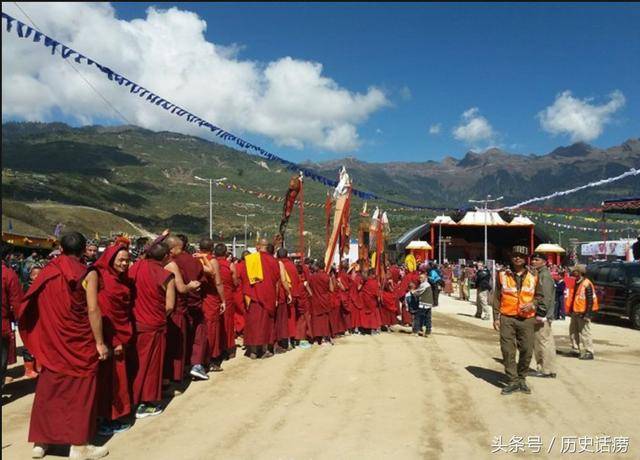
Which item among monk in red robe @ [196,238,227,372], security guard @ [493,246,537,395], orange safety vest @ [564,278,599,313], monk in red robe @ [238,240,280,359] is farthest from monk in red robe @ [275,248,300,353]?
orange safety vest @ [564,278,599,313]

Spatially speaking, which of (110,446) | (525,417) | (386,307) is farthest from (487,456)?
(386,307)

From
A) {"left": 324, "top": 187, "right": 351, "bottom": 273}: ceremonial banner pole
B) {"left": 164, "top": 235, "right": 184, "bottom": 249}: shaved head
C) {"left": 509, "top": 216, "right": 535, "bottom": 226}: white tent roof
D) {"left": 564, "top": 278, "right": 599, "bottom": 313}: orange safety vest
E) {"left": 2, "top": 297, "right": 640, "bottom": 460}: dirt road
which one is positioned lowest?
{"left": 2, "top": 297, "right": 640, "bottom": 460}: dirt road

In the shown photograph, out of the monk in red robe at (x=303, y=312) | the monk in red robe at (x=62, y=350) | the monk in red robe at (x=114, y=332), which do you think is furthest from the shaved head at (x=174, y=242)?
the monk in red robe at (x=303, y=312)

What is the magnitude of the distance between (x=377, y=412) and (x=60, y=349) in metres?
3.31

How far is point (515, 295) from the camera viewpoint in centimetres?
673

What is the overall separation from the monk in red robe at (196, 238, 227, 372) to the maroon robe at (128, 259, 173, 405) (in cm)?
166

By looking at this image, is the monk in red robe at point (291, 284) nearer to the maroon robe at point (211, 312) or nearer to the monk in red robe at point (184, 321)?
the maroon robe at point (211, 312)

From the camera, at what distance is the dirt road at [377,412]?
4668 mm

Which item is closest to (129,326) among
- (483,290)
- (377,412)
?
(377,412)

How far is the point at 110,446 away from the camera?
466 centimetres

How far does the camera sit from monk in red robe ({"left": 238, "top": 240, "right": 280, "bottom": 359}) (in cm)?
828

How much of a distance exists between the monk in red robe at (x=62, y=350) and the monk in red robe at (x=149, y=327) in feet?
3.17

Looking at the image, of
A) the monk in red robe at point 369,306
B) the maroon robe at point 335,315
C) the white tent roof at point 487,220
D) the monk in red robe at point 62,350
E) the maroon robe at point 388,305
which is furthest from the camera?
the white tent roof at point 487,220

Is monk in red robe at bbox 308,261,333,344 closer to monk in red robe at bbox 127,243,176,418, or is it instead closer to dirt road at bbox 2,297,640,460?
dirt road at bbox 2,297,640,460
